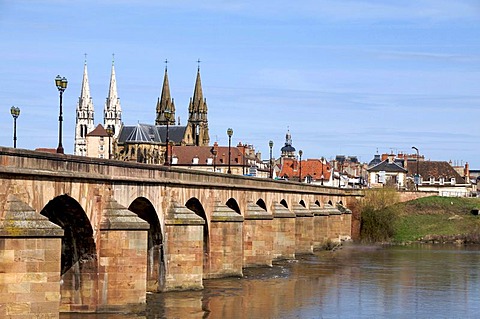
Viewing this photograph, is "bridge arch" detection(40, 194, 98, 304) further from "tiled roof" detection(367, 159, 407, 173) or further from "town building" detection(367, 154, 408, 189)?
"tiled roof" detection(367, 159, 407, 173)

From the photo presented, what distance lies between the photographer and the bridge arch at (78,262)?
35.5 metres

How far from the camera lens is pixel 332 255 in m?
78.9

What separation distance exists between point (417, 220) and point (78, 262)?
71609 mm

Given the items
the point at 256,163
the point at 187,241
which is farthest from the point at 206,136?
the point at 187,241

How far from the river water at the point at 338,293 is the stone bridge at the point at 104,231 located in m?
1.19

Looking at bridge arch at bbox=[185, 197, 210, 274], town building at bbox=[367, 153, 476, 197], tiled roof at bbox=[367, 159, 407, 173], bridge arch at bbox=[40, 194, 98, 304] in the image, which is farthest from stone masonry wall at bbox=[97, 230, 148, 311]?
tiled roof at bbox=[367, 159, 407, 173]

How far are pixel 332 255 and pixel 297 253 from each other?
11.8 ft

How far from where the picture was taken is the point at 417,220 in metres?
103

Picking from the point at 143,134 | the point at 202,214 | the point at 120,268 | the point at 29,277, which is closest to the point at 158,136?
the point at 143,134

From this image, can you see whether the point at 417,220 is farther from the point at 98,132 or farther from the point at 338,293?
the point at 98,132

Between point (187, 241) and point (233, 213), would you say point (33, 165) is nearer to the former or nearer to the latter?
point (187, 241)

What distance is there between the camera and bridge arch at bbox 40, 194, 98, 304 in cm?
3547

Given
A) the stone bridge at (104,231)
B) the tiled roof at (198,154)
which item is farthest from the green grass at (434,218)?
the tiled roof at (198,154)

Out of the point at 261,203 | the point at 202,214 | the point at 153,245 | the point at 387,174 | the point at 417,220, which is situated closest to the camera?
the point at 153,245
